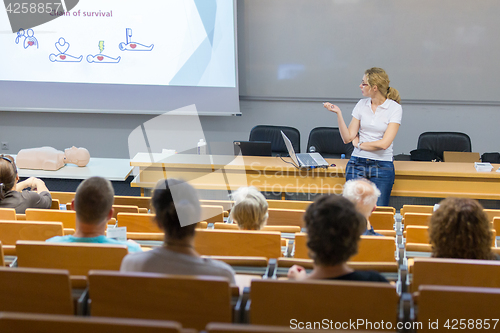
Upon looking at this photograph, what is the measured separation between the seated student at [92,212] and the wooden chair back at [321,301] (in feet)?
A: 2.51

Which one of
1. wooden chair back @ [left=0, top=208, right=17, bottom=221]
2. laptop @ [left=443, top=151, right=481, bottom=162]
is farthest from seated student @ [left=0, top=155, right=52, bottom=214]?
laptop @ [left=443, top=151, right=481, bottom=162]

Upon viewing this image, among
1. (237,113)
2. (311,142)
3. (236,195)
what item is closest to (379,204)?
(311,142)

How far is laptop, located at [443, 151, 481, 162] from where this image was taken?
4500 mm

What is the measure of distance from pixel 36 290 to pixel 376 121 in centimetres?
288

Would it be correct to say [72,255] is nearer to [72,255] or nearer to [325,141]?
[72,255]

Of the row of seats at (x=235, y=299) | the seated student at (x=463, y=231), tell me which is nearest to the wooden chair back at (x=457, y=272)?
the row of seats at (x=235, y=299)

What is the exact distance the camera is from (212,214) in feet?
10.4

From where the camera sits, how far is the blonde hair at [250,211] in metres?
2.39

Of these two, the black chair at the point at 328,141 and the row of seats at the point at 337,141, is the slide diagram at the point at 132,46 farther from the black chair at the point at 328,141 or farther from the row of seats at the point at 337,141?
the black chair at the point at 328,141

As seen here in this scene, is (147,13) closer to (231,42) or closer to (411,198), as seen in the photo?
(231,42)

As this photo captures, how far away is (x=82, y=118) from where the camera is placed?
21.7ft

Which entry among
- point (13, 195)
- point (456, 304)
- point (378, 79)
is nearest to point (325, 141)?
point (378, 79)

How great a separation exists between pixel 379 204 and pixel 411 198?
0.55m

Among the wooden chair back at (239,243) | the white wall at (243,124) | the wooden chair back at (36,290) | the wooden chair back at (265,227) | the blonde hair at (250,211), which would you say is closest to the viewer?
the wooden chair back at (36,290)
